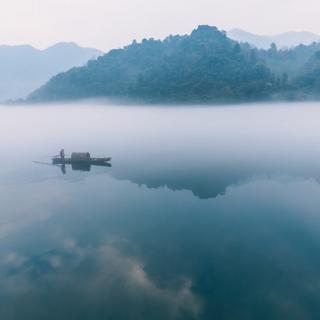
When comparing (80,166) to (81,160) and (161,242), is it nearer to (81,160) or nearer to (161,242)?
(81,160)

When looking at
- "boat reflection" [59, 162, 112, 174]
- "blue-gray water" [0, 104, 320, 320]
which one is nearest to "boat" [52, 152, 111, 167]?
"boat reflection" [59, 162, 112, 174]

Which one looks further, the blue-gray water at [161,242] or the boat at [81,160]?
the boat at [81,160]

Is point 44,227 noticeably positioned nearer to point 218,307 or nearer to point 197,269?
point 197,269

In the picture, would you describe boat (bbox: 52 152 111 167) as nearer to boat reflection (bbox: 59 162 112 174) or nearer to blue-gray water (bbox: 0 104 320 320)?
boat reflection (bbox: 59 162 112 174)

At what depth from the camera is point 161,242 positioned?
1351 inches

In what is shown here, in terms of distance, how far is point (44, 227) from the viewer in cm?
3919

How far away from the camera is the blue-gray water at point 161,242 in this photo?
79.8 feet

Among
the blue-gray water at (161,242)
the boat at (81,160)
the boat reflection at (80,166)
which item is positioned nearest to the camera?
the blue-gray water at (161,242)

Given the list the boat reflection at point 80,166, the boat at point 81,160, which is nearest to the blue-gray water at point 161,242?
the boat reflection at point 80,166

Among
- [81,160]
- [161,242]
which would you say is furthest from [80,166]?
[161,242]

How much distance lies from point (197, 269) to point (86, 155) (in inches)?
1780

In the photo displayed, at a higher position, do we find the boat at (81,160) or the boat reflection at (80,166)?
the boat at (81,160)

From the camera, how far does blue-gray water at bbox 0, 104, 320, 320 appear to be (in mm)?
24328

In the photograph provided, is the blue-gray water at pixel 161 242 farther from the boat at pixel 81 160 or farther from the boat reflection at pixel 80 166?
the boat at pixel 81 160
